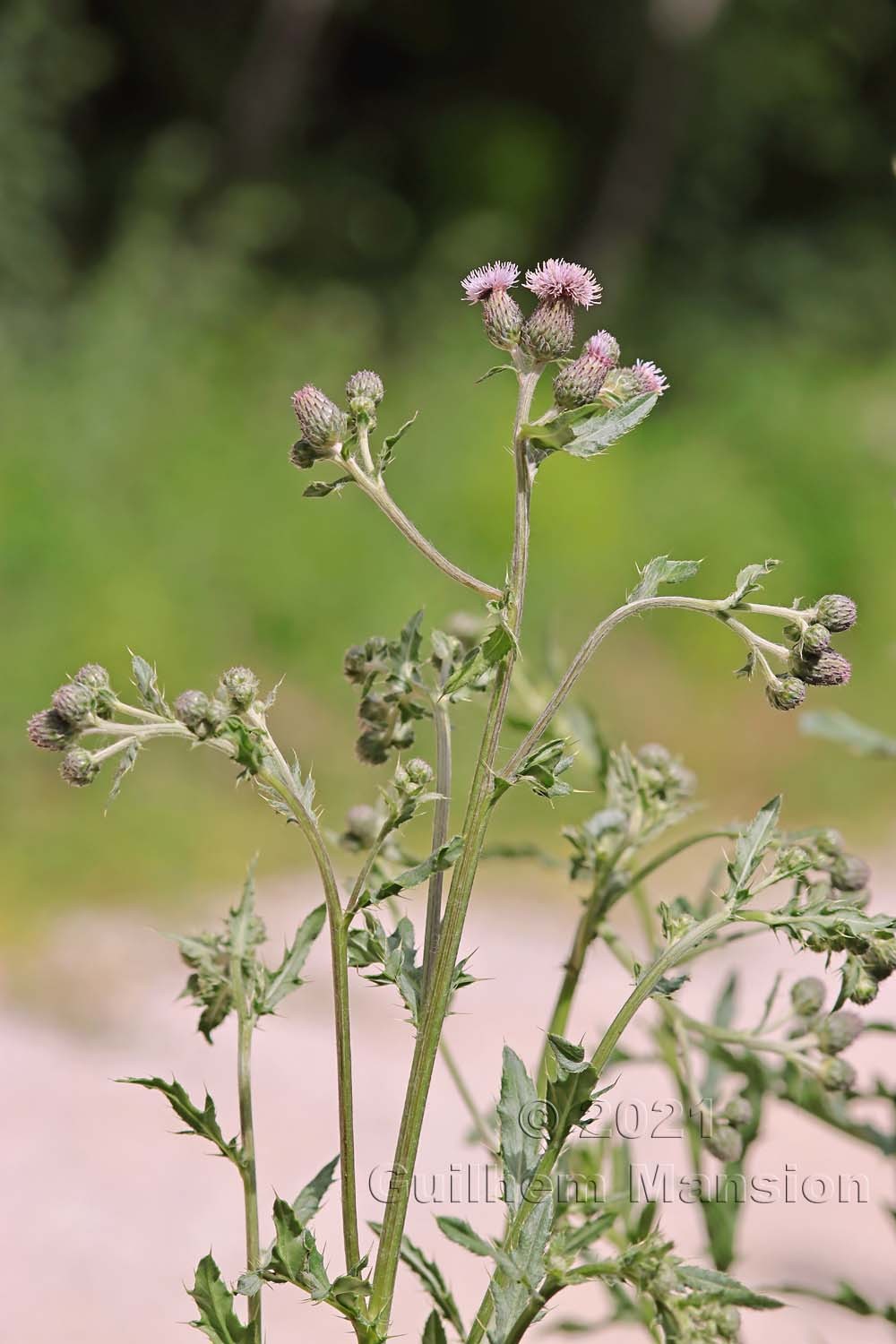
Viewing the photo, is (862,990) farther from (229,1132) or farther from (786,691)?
(229,1132)

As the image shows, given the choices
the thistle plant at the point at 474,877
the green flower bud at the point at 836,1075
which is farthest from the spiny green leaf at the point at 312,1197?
the green flower bud at the point at 836,1075

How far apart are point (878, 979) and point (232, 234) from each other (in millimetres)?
6844

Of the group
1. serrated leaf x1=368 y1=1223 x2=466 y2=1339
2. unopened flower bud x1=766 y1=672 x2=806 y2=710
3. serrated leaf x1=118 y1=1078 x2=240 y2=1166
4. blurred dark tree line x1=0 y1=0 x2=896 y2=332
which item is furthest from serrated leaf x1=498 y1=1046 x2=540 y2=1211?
blurred dark tree line x1=0 y1=0 x2=896 y2=332

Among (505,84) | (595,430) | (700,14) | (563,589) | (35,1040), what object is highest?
(505,84)

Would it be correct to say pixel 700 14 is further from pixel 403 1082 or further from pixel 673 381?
pixel 403 1082

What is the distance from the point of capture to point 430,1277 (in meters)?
1.22

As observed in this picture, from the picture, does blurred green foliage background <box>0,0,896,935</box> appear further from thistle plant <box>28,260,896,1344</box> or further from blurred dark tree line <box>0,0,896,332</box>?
thistle plant <box>28,260,896,1344</box>

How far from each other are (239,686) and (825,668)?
17.4 inches

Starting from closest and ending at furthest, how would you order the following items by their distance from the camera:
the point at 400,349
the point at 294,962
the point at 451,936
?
the point at 451,936 < the point at 294,962 < the point at 400,349

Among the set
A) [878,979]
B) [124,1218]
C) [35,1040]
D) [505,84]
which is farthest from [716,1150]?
[505,84]

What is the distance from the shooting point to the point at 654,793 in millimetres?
1458

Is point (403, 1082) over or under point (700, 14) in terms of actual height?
under

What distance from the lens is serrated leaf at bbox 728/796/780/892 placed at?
116 centimetres

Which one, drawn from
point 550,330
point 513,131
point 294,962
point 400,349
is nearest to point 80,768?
point 294,962
